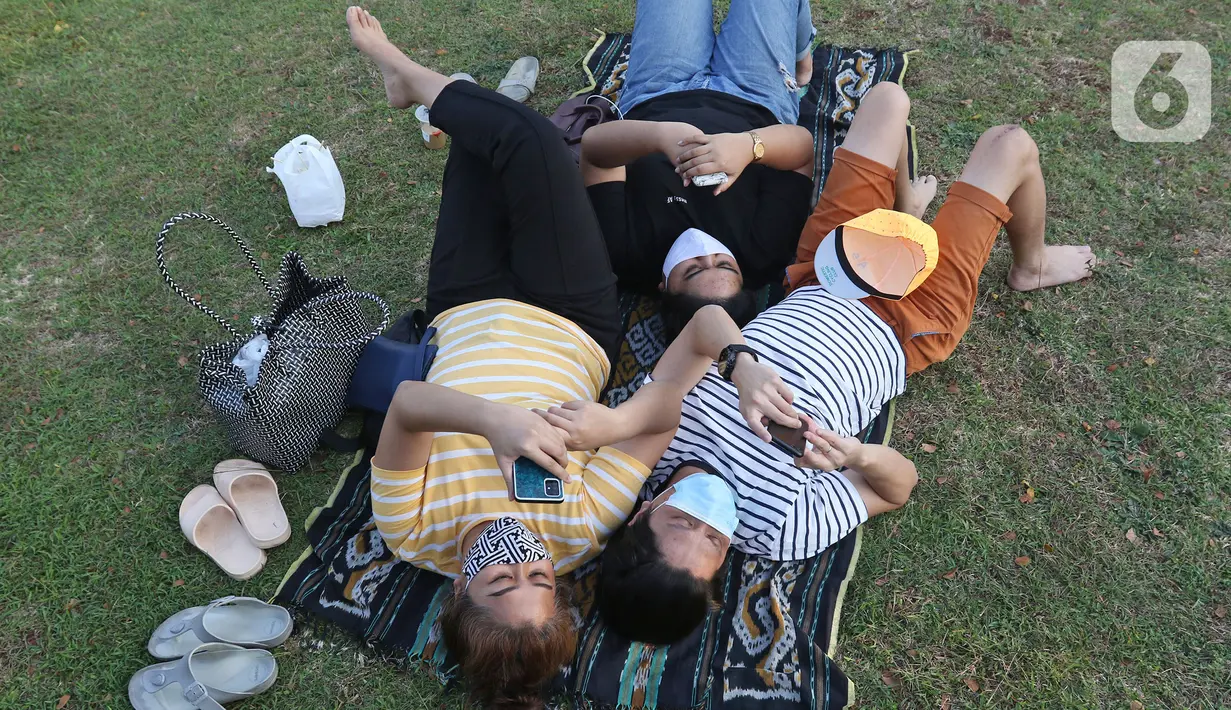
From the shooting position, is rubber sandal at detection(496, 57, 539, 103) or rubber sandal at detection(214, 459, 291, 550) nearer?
rubber sandal at detection(214, 459, 291, 550)

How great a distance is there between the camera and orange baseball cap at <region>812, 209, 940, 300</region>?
3.57 metres

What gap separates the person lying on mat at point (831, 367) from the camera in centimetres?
284

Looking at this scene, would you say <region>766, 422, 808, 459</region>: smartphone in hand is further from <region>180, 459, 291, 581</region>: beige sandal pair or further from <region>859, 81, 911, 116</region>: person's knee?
<region>180, 459, 291, 581</region>: beige sandal pair

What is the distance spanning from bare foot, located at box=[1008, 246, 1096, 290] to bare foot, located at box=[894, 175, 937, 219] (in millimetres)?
637

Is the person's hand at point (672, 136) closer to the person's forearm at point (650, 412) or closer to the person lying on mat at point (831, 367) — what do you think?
the person lying on mat at point (831, 367)

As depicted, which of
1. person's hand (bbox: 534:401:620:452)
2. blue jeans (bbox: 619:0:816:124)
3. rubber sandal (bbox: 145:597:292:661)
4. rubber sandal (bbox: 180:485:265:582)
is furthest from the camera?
blue jeans (bbox: 619:0:816:124)

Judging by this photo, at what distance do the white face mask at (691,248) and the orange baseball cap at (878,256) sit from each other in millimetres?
558

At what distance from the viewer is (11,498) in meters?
3.44

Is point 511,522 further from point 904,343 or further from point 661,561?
point 904,343

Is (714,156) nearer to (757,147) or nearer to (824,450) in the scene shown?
(757,147)

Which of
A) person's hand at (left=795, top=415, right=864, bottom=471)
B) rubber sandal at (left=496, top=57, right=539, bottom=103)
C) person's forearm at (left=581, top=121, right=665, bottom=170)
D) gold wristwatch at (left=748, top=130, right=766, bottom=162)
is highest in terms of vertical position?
rubber sandal at (left=496, top=57, right=539, bottom=103)

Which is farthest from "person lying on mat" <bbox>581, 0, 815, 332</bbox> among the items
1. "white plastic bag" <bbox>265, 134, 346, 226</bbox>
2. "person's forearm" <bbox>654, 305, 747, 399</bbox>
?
"white plastic bag" <bbox>265, 134, 346, 226</bbox>

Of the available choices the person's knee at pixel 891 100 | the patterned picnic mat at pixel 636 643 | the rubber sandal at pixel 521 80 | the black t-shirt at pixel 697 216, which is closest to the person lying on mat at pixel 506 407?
the patterned picnic mat at pixel 636 643

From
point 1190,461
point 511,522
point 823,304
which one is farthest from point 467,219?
point 1190,461
